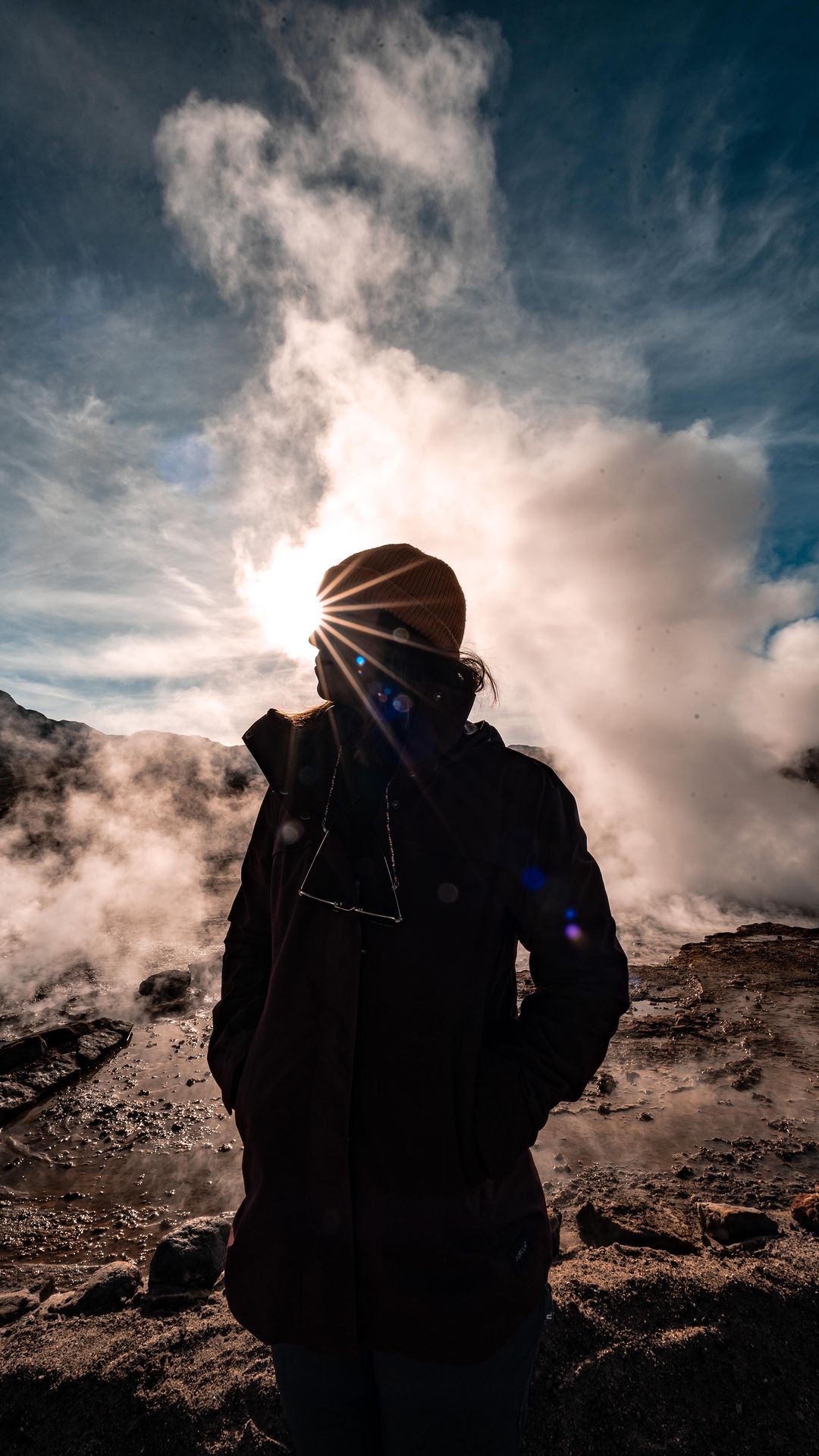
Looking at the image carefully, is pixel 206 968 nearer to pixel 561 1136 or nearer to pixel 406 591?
pixel 561 1136

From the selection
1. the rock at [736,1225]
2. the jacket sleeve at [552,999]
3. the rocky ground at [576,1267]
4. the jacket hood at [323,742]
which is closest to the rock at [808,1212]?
the rocky ground at [576,1267]

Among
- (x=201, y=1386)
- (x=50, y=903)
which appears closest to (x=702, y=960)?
(x=201, y=1386)

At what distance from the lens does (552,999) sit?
1.35m

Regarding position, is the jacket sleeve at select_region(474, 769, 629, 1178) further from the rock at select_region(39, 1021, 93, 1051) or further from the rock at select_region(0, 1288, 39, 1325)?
the rock at select_region(39, 1021, 93, 1051)

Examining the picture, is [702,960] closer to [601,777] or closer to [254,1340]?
[254,1340]

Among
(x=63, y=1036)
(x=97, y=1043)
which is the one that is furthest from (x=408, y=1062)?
(x=63, y=1036)

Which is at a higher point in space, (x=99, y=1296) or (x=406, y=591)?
(x=406, y=591)

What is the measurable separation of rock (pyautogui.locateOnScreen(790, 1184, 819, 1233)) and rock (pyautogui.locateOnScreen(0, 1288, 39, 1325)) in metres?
3.77

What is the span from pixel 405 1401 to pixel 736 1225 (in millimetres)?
2802

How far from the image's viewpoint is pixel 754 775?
22609 mm

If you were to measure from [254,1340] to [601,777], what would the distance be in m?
23.1

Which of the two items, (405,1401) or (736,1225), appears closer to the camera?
(405,1401)

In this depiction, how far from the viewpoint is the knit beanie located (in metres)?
1.54

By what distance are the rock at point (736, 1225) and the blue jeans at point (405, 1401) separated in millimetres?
2478
